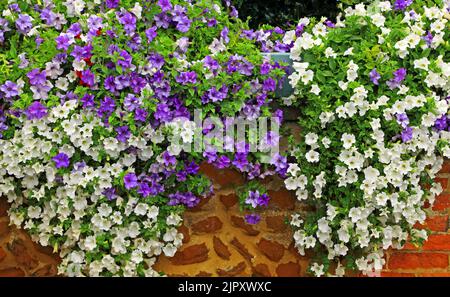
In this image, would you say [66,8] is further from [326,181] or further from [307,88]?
[326,181]

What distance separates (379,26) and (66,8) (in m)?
1.24

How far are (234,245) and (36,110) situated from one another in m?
0.94

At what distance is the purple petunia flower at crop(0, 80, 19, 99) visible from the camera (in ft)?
9.09

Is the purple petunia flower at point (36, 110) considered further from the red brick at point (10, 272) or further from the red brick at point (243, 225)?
the red brick at point (243, 225)

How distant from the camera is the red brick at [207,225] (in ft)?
9.61

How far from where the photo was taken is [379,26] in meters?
2.88

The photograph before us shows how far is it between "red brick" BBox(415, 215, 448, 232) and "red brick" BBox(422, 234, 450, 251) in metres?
0.03

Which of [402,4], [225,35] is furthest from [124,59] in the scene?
[402,4]

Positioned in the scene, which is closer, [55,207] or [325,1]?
[55,207]

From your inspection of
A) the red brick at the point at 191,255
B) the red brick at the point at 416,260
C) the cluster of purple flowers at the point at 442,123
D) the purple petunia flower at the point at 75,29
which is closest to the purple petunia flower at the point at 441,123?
the cluster of purple flowers at the point at 442,123

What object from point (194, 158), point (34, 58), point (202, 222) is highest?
point (34, 58)

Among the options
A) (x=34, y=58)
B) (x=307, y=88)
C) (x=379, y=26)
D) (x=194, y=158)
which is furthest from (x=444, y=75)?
(x=34, y=58)

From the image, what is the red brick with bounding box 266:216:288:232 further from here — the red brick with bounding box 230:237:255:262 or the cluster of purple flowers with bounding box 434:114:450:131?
the cluster of purple flowers with bounding box 434:114:450:131

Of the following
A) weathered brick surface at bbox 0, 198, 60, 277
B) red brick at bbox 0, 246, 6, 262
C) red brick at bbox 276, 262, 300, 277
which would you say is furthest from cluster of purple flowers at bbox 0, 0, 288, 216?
red brick at bbox 0, 246, 6, 262
